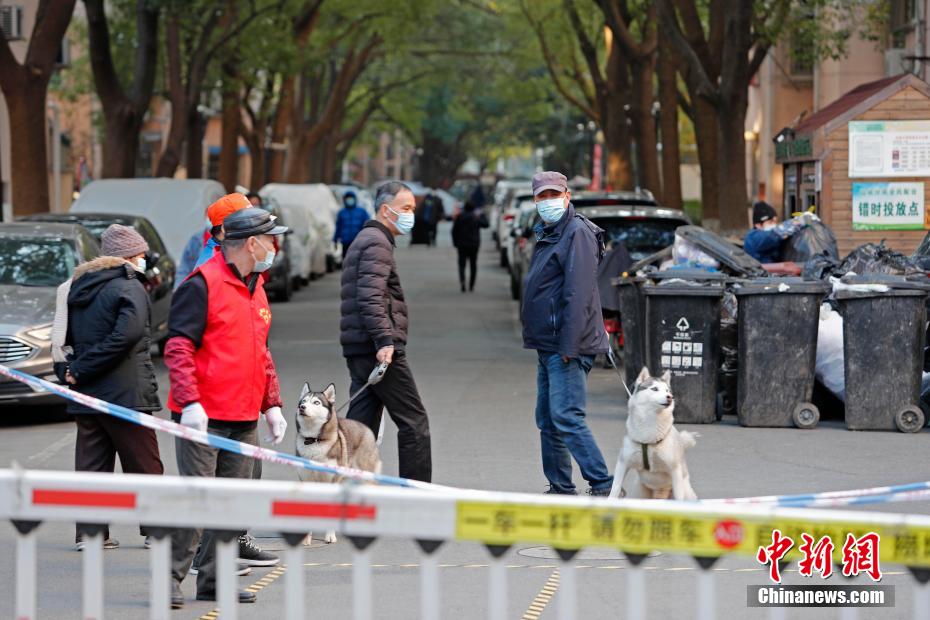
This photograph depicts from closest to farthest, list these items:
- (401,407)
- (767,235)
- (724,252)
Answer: (401,407) → (724,252) → (767,235)

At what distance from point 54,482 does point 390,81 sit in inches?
2341

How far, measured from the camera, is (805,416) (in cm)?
1208

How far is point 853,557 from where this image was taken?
479cm

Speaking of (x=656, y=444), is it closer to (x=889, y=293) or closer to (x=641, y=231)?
(x=889, y=293)

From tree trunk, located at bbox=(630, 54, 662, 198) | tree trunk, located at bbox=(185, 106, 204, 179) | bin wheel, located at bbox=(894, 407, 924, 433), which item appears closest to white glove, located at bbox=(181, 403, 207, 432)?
bin wheel, located at bbox=(894, 407, 924, 433)

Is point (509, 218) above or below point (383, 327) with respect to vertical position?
above

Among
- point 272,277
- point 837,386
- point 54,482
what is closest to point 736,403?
point 837,386

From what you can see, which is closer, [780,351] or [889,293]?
[889,293]

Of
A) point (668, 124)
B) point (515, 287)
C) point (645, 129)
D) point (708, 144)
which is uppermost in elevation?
point (645, 129)

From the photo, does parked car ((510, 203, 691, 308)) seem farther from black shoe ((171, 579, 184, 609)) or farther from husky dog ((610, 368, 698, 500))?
black shoe ((171, 579, 184, 609))

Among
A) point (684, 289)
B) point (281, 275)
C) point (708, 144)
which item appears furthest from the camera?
point (281, 275)

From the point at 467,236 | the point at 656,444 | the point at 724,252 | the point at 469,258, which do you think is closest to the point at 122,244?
the point at 656,444

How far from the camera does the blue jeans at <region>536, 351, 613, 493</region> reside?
887 cm
